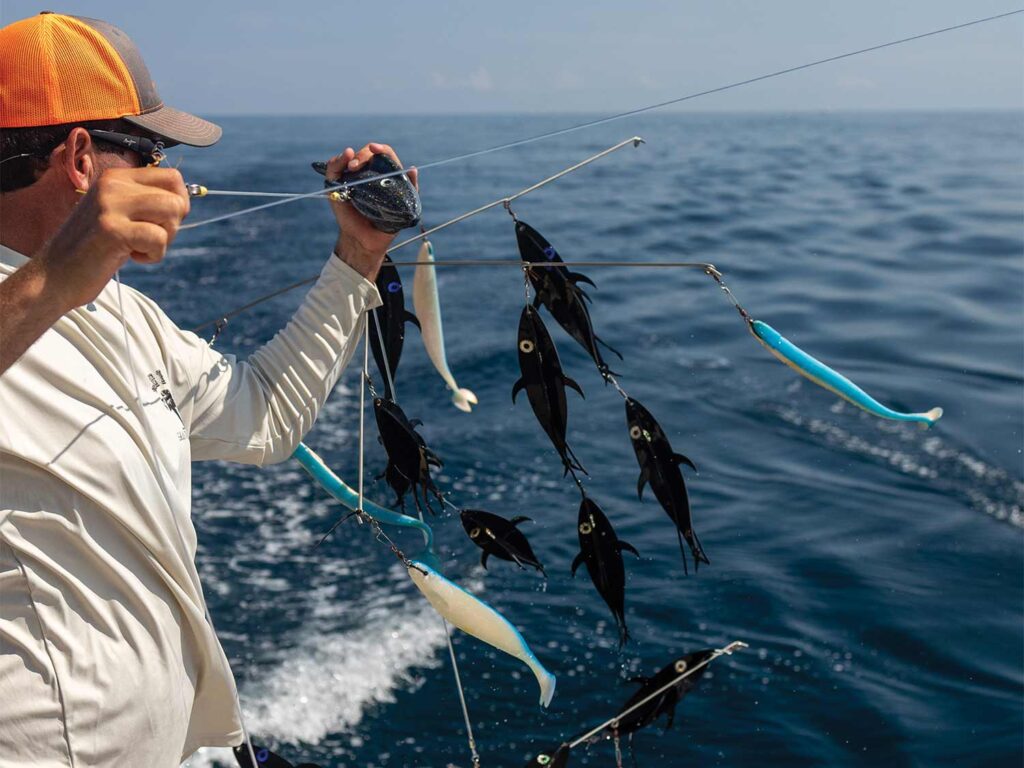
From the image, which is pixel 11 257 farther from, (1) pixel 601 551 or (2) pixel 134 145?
(1) pixel 601 551

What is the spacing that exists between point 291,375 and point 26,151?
63 cm

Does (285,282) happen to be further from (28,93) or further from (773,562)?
(28,93)

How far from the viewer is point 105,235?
107cm

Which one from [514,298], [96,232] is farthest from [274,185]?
[96,232]

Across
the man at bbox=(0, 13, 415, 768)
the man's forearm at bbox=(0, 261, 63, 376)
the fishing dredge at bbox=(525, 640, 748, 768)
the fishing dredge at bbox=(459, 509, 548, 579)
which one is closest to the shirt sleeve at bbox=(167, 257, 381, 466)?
the man at bbox=(0, 13, 415, 768)

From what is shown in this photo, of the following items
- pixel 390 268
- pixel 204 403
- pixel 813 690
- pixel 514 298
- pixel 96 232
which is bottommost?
pixel 813 690

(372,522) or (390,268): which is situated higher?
(390,268)

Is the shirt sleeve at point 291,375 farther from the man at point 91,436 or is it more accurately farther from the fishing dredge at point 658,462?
the fishing dredge at point 658,462

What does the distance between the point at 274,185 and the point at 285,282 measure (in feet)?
24.0

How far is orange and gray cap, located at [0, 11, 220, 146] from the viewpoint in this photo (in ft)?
4.76

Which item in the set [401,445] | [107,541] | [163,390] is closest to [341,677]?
[401,445]

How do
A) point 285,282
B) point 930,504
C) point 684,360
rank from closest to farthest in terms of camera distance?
1. point 930,504
2. point 684,360
3. point 285,282

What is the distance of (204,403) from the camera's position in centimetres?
178

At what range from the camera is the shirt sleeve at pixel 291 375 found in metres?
1.86
